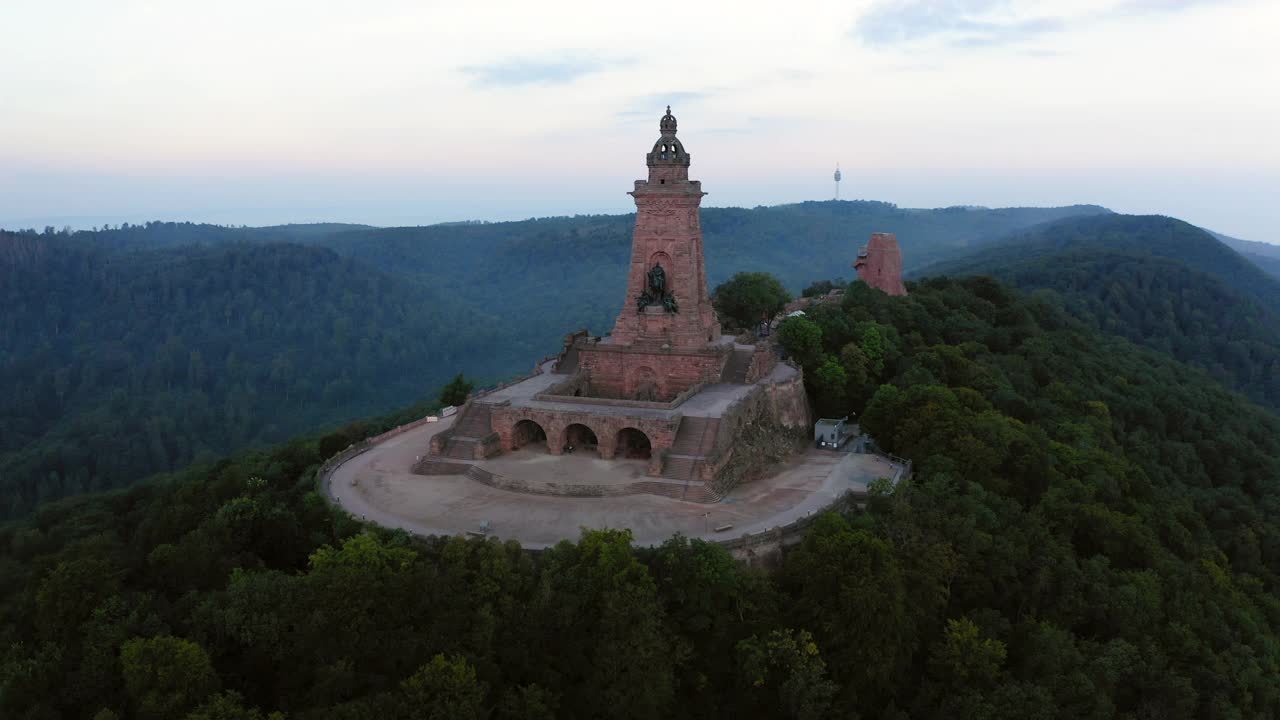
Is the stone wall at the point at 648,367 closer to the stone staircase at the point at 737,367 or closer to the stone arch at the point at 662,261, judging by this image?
the stone staircase at the point at 737,367

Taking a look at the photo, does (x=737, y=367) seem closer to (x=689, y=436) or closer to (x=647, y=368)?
(x=647, y=368)

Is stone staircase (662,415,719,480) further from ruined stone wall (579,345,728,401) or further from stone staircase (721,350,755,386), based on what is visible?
stone staircase (721,350,755,386)

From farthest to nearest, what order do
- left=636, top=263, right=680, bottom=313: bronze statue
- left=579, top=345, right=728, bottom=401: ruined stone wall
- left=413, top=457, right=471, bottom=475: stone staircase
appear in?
left=636, top=263, right=680, bottom=313: bronze statue → left=579, top=345, right=728, bottom=401: ruined stone wall → left=413, top=457, right=471, bottom=475: stone staircase

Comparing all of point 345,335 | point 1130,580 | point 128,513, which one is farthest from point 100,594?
point 345,335

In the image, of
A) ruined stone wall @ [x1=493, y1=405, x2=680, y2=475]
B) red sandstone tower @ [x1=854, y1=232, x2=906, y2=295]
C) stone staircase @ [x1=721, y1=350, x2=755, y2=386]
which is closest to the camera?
ruined stone wall @ [x1=493, y1=405, x2=680, y2=475]

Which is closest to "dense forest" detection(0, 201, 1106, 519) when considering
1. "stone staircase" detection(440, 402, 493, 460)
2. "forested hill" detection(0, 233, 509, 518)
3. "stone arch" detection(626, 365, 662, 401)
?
"forested hill" detection(0, 233, 509, 518)

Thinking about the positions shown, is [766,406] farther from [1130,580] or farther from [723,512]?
[1130,580]

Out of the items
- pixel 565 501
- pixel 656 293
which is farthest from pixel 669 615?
pixel 656 293
